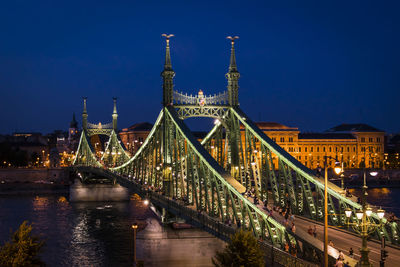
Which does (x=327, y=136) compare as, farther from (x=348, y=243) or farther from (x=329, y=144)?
(x=348, y=243)

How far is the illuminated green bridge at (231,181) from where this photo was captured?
89.9 ft

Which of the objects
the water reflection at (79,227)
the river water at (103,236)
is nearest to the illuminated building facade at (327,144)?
the water reflection at (79,227)

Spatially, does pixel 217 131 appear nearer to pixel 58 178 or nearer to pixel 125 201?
pixel 125 201

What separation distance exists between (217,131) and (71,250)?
55.3ft

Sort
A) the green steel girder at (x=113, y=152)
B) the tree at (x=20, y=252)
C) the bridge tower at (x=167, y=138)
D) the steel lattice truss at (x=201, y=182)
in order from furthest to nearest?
1. the green steel girder at (x=113, y=152)
2. the bridge tower at (x=167, y=138)
3. the steel lattice truss at (x=201, y=182)
4. the tree at (x=20, y=252)

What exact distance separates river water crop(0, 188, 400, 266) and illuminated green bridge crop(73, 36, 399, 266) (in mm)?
2840

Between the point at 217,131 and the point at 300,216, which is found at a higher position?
the point at 217,131

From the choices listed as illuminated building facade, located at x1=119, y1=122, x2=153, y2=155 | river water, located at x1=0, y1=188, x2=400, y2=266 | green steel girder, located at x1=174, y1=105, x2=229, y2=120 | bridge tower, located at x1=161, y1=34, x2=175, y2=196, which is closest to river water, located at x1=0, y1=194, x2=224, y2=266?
river water, located at x1=0, y1=188, x2=400, y2=266

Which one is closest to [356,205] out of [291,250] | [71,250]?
[291,250]

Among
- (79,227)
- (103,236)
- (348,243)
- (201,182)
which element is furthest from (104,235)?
(348,243)

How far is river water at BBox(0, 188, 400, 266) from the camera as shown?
39.2 m

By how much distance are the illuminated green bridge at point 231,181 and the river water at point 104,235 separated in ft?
9.32

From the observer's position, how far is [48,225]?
198 ft

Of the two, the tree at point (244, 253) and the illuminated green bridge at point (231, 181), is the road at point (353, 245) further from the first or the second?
the tree at point (244, 253)
